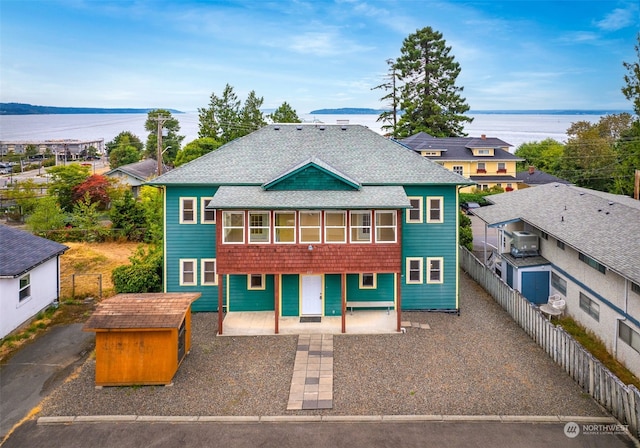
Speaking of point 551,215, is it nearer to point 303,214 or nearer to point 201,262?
point 303,214

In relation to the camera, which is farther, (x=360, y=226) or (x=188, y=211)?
(x=188, y=211)

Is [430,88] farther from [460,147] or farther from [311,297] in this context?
[311,297]

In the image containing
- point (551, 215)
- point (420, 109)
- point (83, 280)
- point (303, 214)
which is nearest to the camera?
point (303, 214)

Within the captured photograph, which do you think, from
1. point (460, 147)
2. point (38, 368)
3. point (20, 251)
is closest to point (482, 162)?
point (460, 147)

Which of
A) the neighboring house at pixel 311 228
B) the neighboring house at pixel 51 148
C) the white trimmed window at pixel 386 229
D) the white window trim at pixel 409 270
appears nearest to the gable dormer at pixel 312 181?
the neighboring house at pixel 311 228

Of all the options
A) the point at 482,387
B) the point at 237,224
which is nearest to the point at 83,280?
the point at 237,224

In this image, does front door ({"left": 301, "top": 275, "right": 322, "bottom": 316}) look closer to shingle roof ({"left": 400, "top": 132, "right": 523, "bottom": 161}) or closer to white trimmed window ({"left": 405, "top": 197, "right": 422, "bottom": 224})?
white trimmed window ({"left": 405, "top": 197, "right": 422, "bottom": 224})
